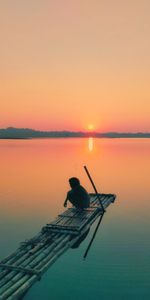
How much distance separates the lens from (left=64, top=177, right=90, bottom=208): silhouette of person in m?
20.7

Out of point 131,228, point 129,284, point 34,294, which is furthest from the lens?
point 131,228

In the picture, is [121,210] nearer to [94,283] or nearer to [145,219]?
[145,219]

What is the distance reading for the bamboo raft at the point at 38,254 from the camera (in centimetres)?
1140

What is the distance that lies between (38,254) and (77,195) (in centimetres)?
739

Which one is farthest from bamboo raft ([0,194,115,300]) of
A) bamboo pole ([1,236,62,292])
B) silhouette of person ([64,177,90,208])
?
silhouette of person ([64,177,90,208])

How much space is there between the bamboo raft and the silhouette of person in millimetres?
865

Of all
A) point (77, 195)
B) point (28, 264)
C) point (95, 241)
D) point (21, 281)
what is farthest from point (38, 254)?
point (77, 195)

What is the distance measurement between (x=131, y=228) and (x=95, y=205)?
3347 mm

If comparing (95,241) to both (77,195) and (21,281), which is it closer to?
(77,195)

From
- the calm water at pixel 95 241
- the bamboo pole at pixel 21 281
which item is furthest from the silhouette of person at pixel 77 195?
the bamboo pole at pixel 21 281

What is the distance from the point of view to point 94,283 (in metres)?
15.0

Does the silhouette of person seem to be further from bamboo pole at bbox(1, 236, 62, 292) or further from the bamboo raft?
bamboo pole at bbox(1, 236, 62, 292)

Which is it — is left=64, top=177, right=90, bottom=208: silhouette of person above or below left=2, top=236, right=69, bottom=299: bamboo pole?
above

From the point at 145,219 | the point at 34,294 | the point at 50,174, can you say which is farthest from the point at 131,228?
the point at 50,174
